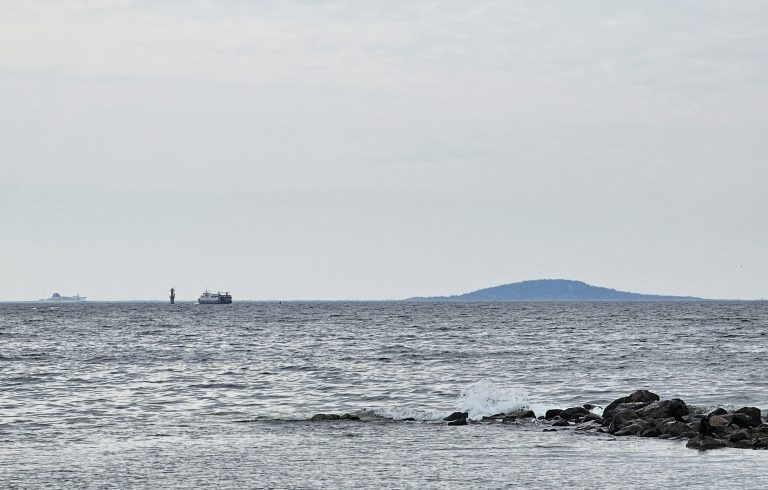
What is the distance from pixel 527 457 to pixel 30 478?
12.0 meters

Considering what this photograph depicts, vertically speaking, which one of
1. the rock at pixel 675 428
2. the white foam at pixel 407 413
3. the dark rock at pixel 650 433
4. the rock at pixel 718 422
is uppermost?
the rock at pixel 718 422

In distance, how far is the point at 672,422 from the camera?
30156 mm

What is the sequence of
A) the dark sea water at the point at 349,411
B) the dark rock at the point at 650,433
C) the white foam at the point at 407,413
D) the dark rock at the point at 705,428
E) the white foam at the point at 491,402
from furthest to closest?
the white foam at the point at 491,402 → the white foam at the point at 407,413 → the dark rock at the point at 650,433 → the dark rock at the point at 705,428 → the dark sea water at the point at 349,411

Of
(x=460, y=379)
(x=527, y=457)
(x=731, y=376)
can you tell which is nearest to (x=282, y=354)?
(x=460, y=379)

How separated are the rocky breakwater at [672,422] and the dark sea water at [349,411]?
908 millimetres

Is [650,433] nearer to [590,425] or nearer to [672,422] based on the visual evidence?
[672,422]

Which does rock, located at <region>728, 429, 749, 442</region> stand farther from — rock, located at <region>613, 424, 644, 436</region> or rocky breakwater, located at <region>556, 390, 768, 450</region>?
rock, located at <region>613, 424, 644, 436</region>

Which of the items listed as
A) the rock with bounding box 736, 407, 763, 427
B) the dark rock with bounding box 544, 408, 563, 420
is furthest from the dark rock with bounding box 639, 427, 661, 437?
the dark rock with bounding box 544, 408, 563, 420

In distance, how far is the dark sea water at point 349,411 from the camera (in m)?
23.1

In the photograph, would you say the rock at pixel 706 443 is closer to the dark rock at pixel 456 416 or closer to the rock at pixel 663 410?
the rock at pixel 663 410

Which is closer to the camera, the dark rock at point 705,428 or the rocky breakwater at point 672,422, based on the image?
the rocky breakwater at point 672,422

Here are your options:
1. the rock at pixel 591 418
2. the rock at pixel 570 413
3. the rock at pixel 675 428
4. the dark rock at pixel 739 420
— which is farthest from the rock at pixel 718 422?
the rock at pixel 570 413

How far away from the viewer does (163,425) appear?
3269cm

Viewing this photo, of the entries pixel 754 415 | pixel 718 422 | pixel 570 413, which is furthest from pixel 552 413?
pixel 718 422
